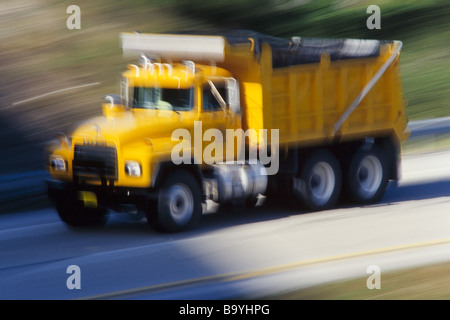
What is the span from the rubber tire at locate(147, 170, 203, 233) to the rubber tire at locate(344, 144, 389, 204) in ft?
10.4

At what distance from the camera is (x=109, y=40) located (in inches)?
934

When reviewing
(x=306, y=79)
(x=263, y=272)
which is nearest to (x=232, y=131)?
(x=306, y=79)

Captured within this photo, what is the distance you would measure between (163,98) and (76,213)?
213 cm

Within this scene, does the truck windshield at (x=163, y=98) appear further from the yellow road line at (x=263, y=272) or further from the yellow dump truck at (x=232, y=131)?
the yellow road line at (x=263, y=272)

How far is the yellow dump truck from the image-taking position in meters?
11.7

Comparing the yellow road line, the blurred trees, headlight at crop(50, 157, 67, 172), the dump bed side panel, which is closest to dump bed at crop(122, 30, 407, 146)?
the dump bed side panel

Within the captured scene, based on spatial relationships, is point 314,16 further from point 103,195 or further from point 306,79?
point 103,195

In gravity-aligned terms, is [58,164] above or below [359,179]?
below

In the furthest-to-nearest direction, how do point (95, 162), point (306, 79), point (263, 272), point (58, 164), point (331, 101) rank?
1. point (331, 101)
2. point (306, 79)
3. point (58, 164)
4. point (95, 162)
5. point (263, 272)

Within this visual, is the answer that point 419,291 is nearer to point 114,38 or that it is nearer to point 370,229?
point 370,229

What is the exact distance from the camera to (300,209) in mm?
13719

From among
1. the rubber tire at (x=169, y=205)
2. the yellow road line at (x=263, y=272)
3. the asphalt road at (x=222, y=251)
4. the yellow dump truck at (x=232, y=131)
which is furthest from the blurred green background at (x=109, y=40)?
the yellow road line at (x=263, y=272)

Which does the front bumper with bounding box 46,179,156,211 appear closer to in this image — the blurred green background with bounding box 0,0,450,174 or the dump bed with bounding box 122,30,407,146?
the dump bed with bounding box 122,30,407,146

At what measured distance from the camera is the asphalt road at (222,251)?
946cm
